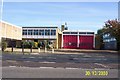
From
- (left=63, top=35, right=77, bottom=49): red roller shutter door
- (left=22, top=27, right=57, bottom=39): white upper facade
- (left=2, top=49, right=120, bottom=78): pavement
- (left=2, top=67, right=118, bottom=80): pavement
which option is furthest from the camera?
(left=63, top=35, right=77, bottom=49): red roller shutter door

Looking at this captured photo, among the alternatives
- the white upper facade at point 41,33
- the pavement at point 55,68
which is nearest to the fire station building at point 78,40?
the white upper facade at point 41,33

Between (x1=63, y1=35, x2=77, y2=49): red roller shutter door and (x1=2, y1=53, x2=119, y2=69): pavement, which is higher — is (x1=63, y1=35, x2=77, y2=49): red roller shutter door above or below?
above

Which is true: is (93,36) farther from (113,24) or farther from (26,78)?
(26,78)

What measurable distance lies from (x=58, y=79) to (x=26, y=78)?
1363mm

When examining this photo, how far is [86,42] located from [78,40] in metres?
2.35

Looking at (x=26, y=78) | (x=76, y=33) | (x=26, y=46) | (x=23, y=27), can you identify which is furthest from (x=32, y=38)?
(x=26, y=78)

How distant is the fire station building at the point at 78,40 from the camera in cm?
8944

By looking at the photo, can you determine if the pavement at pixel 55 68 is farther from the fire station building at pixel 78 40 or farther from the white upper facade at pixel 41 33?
the fire station building at pixel 78 40

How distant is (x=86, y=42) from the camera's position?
295 ft

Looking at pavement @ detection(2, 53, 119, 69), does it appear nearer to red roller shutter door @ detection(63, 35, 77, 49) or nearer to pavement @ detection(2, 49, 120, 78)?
pavement @ detection(2, 49, 120, 78)

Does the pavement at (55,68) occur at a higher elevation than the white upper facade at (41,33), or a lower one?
lower

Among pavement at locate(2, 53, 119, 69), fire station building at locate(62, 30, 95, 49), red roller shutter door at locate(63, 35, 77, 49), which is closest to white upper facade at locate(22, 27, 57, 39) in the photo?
red roller shutter door at locate(63, 35, 77, 49)

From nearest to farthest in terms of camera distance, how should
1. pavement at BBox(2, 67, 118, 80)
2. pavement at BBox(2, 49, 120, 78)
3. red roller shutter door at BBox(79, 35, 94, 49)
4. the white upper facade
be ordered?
pavement at BBox(2, 67, 118, 80) → pavement at BBox(2, 49, 120, 78) → the white upper facade → red roller shutter door at BBox(79, 35, 94, 49)

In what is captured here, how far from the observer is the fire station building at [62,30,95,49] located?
89.4 meters
